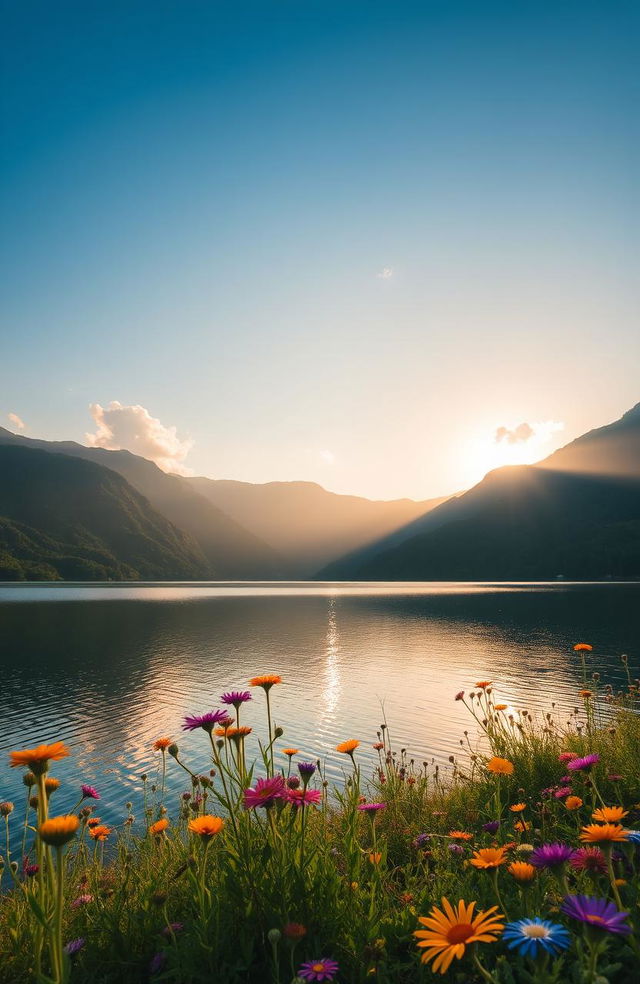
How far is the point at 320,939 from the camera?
338cm

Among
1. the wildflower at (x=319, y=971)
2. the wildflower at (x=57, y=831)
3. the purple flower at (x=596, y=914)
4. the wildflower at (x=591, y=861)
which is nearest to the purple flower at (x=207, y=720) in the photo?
the wildflower at (x=57, y=831)

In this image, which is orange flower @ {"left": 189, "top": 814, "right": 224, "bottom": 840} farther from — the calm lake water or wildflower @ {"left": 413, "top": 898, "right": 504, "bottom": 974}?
the calm lake water

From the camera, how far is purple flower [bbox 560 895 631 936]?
6.40 feet

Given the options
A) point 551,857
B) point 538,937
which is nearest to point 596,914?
point 538,937

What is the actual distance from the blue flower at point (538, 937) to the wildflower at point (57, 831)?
1.75 metres

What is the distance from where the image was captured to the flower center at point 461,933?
85.6 inches

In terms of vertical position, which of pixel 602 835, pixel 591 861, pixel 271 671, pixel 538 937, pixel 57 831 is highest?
pixel 57 831

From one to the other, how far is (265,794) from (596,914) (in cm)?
177

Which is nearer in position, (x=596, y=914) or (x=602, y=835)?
(x=596, y=914)

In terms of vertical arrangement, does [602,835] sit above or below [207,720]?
below

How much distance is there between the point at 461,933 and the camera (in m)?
2.19

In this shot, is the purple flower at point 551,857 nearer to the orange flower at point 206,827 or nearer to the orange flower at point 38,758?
the orange flower at point 206,827

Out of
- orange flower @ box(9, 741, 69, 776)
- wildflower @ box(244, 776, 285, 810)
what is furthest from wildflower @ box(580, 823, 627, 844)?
orange flower @ box(9, 741, 69, 776)

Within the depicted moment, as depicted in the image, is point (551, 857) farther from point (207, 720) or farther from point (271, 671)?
point (271, 671)
